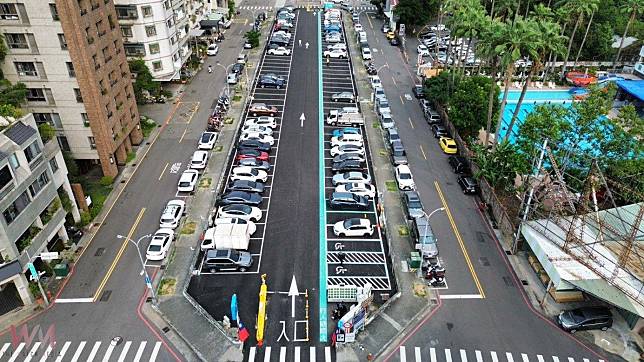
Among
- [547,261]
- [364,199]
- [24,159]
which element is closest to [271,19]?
[364,199]

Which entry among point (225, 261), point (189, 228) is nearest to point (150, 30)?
point (189, 228)

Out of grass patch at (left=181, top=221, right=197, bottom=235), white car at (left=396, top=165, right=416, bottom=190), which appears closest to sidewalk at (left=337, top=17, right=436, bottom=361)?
white car at (left=396, top=165, right=416, bottom=190)

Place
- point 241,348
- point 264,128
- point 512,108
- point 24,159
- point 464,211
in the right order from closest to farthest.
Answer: point 241,348 → point 24,159 → point 464,211 → point 264,128 → point 512,108

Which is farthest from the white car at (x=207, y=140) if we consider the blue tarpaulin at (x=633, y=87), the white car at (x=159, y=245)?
the blue tarpaulin at (x=633, y=87)

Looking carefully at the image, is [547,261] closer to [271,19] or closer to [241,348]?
[241,348]

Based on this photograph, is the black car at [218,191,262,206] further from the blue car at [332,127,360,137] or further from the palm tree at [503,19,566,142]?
the palm tree at [503,19,566,142]
